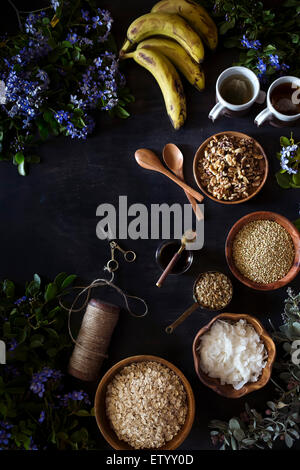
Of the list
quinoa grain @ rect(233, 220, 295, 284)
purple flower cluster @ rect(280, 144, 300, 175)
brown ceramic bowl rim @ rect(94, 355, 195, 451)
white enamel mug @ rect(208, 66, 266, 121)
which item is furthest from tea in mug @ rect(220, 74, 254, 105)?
brown ceramic bowl rim @ rect(94, 355, 195, 451)

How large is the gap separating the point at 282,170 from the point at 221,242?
0.35m

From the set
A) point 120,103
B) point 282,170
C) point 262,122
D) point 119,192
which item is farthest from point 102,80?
point 282,170

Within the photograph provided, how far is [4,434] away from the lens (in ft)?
4.28

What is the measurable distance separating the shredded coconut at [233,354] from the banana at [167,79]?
0.78 meters

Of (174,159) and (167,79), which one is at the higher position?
(167,79)

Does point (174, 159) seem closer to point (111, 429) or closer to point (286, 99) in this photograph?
point (286, 99)

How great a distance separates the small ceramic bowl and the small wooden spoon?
452mm

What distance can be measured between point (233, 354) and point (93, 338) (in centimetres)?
48

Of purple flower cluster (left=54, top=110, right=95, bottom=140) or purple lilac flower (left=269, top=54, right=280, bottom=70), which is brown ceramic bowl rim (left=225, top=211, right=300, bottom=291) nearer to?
purple lilac flower (left=269, top=54, right=280, bottom=70)

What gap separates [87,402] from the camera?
4.92ft

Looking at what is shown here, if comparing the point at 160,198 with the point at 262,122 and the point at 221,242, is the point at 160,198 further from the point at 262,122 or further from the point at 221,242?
the point at 262,122

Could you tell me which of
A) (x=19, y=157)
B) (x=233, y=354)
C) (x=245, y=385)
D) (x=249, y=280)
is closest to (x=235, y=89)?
(x=249, y=280)

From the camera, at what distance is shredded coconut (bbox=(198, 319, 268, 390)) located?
146cm

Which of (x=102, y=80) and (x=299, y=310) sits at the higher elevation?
(x=102, y=80)
